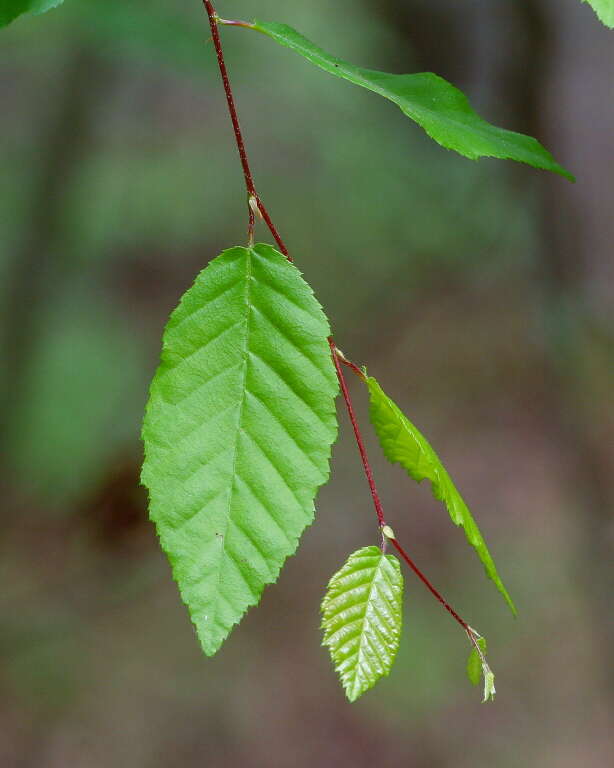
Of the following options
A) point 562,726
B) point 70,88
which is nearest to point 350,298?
point 70,88

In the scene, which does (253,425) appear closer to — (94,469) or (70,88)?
(70,88)

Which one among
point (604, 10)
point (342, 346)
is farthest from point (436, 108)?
point (342, 346)

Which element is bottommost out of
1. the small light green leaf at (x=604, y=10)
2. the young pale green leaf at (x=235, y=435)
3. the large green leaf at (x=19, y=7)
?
the young pale green leaf at (x=235, y=435)

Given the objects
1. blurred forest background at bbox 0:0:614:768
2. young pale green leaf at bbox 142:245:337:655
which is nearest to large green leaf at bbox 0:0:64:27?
young pale green leaf at bbox 142:245:337:655

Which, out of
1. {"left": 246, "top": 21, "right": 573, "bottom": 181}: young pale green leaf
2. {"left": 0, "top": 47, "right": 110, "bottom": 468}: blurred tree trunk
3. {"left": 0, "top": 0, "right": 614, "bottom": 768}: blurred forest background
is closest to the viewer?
{"left": 246, "top": 21, "right": 573, "bottom": 181}: young pale green leaf

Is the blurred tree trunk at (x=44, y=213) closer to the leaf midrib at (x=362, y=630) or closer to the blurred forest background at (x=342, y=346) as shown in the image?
the blurred forest background at (x=342, y=346)

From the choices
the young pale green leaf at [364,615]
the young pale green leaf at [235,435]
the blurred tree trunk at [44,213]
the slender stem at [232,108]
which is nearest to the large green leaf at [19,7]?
the slender stem at [232,108]

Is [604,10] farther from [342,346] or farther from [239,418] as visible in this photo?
[342,346]

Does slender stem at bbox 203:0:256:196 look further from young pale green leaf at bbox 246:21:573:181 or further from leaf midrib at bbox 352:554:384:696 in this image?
leaf midrib at bbox 352:554:384:696
